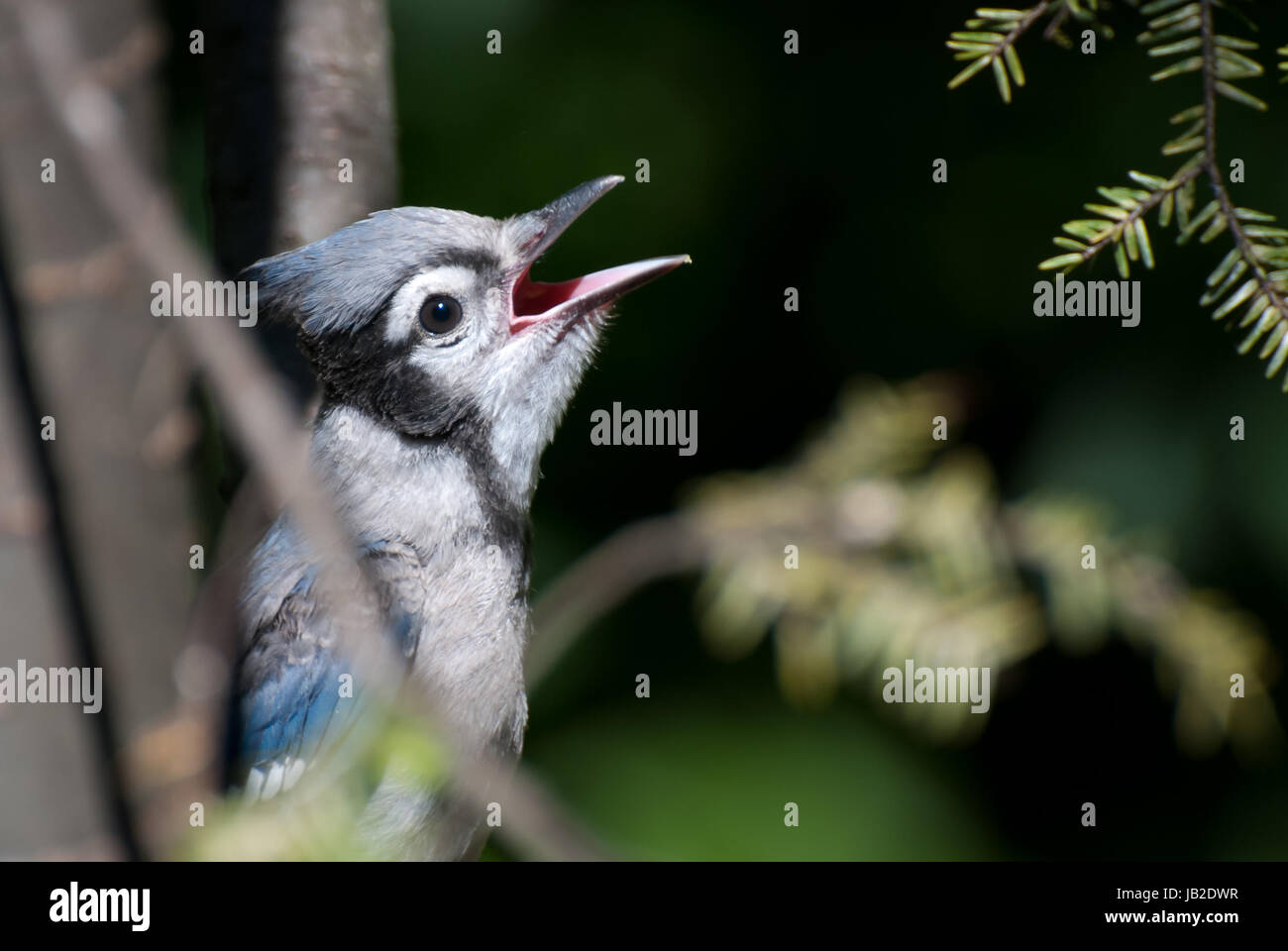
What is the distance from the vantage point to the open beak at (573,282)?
2105mm

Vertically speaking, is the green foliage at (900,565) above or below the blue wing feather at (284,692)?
above

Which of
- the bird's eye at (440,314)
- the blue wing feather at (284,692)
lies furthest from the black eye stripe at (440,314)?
the blue wing feather at (284,692)

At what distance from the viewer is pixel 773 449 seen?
343 cm

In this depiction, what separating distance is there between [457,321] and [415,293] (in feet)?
0.34

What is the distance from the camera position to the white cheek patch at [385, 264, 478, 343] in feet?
6.70

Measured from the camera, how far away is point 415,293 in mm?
2057

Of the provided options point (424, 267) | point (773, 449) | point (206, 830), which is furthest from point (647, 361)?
point (206, 830)

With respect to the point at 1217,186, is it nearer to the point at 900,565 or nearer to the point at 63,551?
the point at 900,565

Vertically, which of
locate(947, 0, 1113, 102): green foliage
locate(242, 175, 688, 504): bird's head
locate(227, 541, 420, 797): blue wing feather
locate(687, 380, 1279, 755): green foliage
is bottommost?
locate(227, 541, 420, 797): blue wing feather

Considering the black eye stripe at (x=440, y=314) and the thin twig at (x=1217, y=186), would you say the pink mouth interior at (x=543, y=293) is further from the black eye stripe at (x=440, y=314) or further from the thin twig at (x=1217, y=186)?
the thin twig at (x=1217, y=186)

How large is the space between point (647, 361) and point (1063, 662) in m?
1.36

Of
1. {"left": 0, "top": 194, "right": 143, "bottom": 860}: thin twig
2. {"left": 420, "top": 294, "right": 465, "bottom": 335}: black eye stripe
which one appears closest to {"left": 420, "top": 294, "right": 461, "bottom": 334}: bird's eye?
{"left": 420, "top": 294, "right": 465, "bottom": 335}: black eye stripe

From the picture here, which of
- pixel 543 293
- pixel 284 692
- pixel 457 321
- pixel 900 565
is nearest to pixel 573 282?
pixel 543 293

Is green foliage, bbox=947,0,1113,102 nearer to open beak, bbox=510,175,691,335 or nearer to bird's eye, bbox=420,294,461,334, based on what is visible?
open beak, bbox=510,175,691,335
